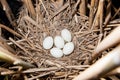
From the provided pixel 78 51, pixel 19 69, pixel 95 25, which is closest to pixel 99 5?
pixel 95 25

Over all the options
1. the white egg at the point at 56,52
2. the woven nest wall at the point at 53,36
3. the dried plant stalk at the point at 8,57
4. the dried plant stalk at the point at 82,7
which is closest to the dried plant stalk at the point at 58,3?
the woven nest wall at the point at 53,36


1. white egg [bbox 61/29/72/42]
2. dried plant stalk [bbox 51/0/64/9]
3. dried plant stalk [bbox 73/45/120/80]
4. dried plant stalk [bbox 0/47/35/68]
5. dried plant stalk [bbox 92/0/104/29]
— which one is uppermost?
dried plant stalk [bbox 51/0/64/9]

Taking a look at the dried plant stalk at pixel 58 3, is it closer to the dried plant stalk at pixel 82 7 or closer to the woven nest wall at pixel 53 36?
the woven nest wall at pixel 53 36

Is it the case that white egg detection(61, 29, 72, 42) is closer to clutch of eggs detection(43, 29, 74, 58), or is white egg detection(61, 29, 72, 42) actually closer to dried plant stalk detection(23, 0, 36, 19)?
clutch of eggs detection(43, 29, 74, 58)

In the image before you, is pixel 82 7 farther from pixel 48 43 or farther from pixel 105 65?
pixel 105 65

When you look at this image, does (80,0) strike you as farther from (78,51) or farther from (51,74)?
(51,74)

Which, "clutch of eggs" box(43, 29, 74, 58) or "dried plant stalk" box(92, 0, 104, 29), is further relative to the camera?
"clutch of eggs" box(43, 29, 74, 58)

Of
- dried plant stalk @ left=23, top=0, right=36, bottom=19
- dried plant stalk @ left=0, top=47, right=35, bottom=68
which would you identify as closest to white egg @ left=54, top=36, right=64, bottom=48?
dried plant stalk @ left=23, top=0, right=36, bottom=19

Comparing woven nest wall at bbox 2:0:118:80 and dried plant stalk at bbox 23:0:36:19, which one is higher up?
dried plant stalk at bbox 23:0:36:19

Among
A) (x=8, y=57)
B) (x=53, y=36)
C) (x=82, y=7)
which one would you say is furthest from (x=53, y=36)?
(x=8, y=57)
